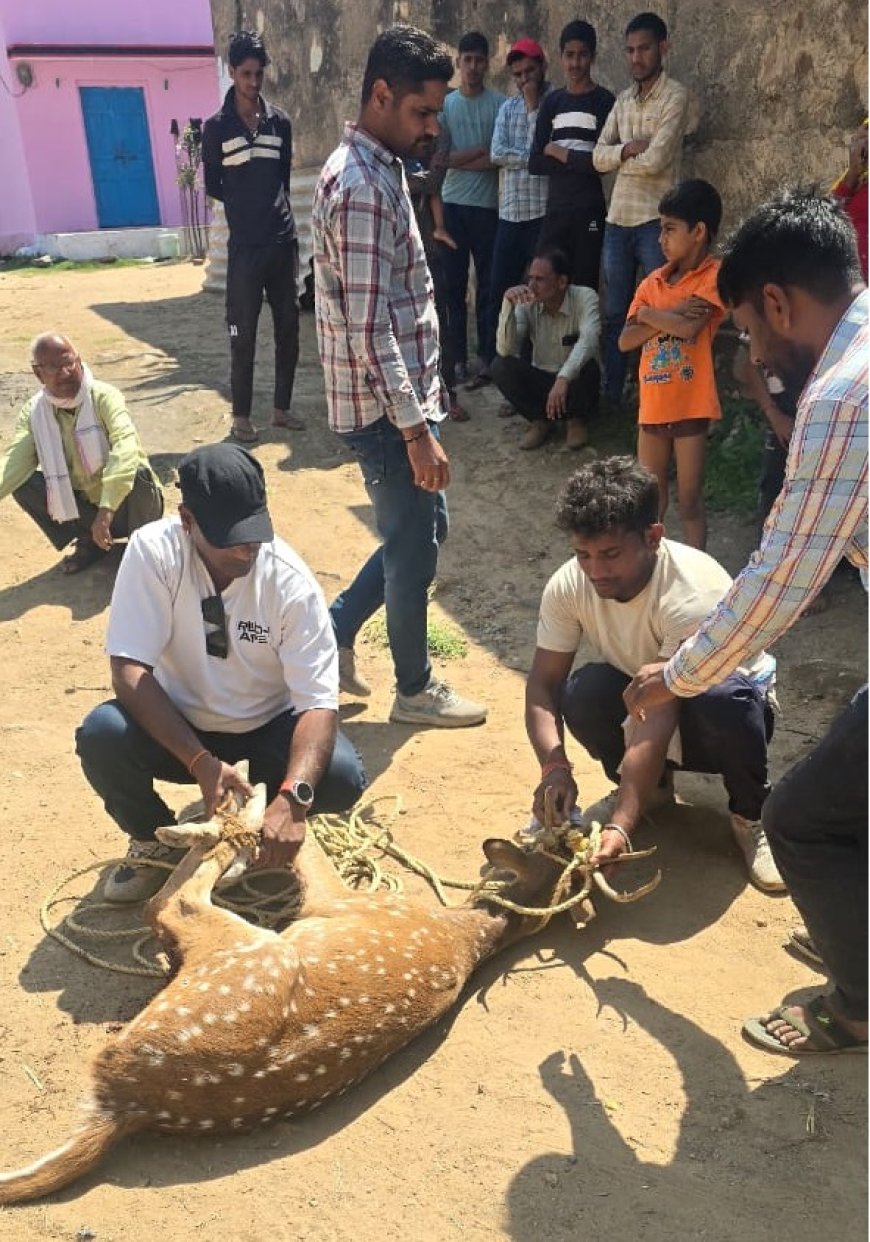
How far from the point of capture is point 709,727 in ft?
11.4

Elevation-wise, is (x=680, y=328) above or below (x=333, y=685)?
above

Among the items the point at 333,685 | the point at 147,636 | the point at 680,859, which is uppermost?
the point at 147,636

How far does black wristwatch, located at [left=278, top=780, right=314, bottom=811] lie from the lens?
3.15m

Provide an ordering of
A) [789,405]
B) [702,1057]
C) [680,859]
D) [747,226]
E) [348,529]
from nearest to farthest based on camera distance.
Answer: [747,226] < [702,1057] < [680,859] < [789,405] < [348,529]

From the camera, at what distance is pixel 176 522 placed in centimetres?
341

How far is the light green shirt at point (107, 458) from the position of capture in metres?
6.04

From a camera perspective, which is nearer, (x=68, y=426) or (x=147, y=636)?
(x=147, y=636)

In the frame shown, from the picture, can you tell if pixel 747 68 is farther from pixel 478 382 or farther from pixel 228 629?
pixel 228 629

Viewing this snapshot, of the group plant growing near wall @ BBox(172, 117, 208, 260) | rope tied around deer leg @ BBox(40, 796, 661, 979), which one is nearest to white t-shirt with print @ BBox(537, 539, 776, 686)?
rope tied around deer leg @ BBox(40, 796, 661, 979)

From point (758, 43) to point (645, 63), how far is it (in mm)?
673

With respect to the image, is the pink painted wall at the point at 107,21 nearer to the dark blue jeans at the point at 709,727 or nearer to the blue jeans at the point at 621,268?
the blue jeans at the point at 621,268

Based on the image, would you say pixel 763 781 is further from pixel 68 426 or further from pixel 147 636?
pixel 68 426

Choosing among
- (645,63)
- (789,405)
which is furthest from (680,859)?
(645,63)

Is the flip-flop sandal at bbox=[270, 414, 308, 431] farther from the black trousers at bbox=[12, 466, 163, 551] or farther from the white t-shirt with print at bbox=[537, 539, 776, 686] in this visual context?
the white t-shirt with print at bbox=[537, 539, 776, 686]
